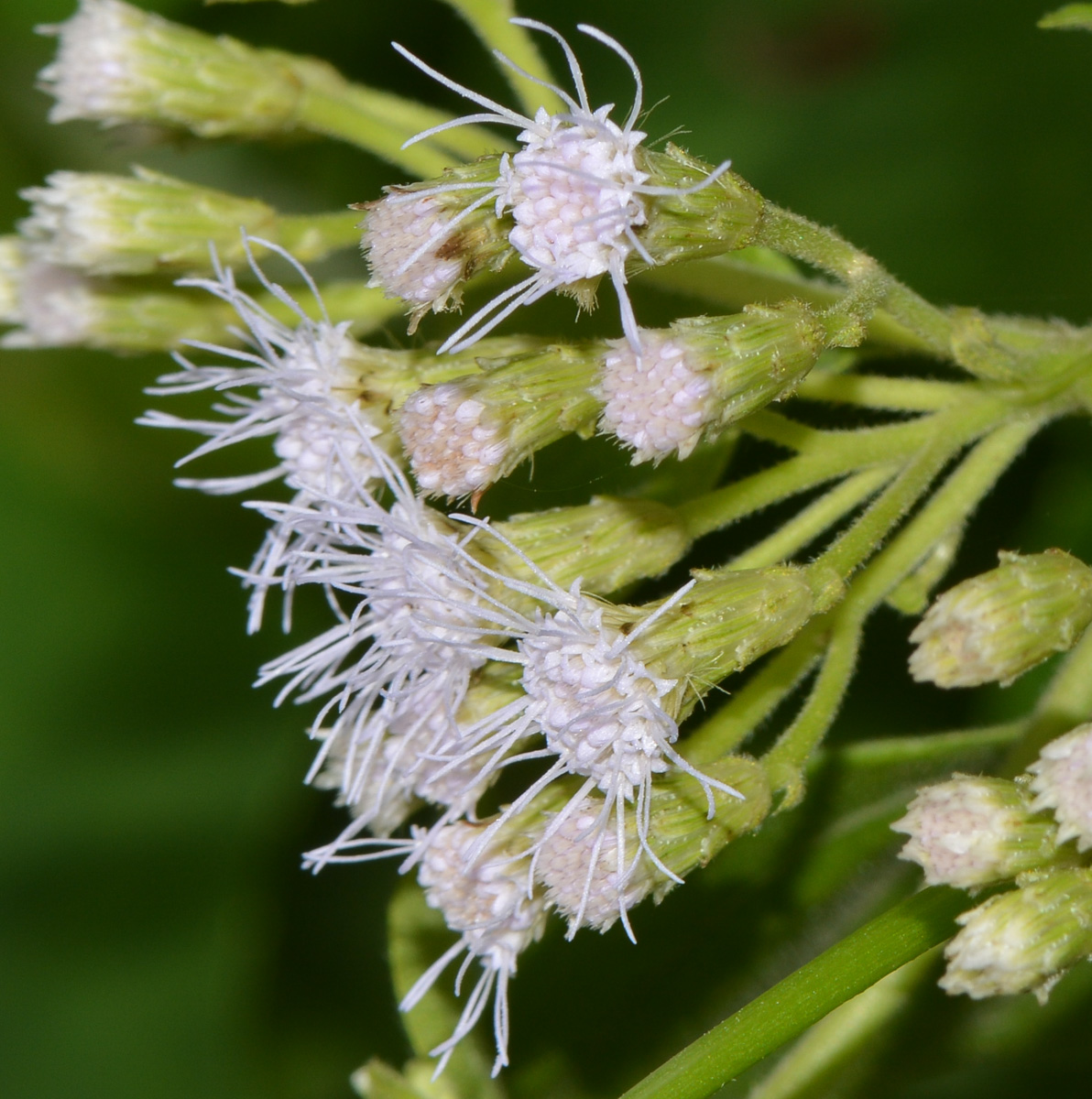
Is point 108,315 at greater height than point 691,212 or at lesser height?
greater

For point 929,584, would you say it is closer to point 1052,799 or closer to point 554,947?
point 1052,799

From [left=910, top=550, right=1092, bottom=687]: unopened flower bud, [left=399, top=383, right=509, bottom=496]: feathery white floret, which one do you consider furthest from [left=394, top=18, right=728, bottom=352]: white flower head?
[left=910, top=550, right=1092, bottom=687]: unopened flower bud

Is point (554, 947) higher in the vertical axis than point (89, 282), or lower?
lower

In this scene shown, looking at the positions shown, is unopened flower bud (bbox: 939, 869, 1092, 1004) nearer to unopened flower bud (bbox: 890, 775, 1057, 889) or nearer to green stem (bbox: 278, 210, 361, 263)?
unopened flower bud (bbox: 890, 775, 1057, 889)

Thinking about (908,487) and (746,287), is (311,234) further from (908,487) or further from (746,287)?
(908,487)

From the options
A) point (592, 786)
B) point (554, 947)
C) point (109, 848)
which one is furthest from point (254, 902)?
point (592, 786)

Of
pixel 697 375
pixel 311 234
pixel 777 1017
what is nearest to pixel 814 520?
pixel 697 375
